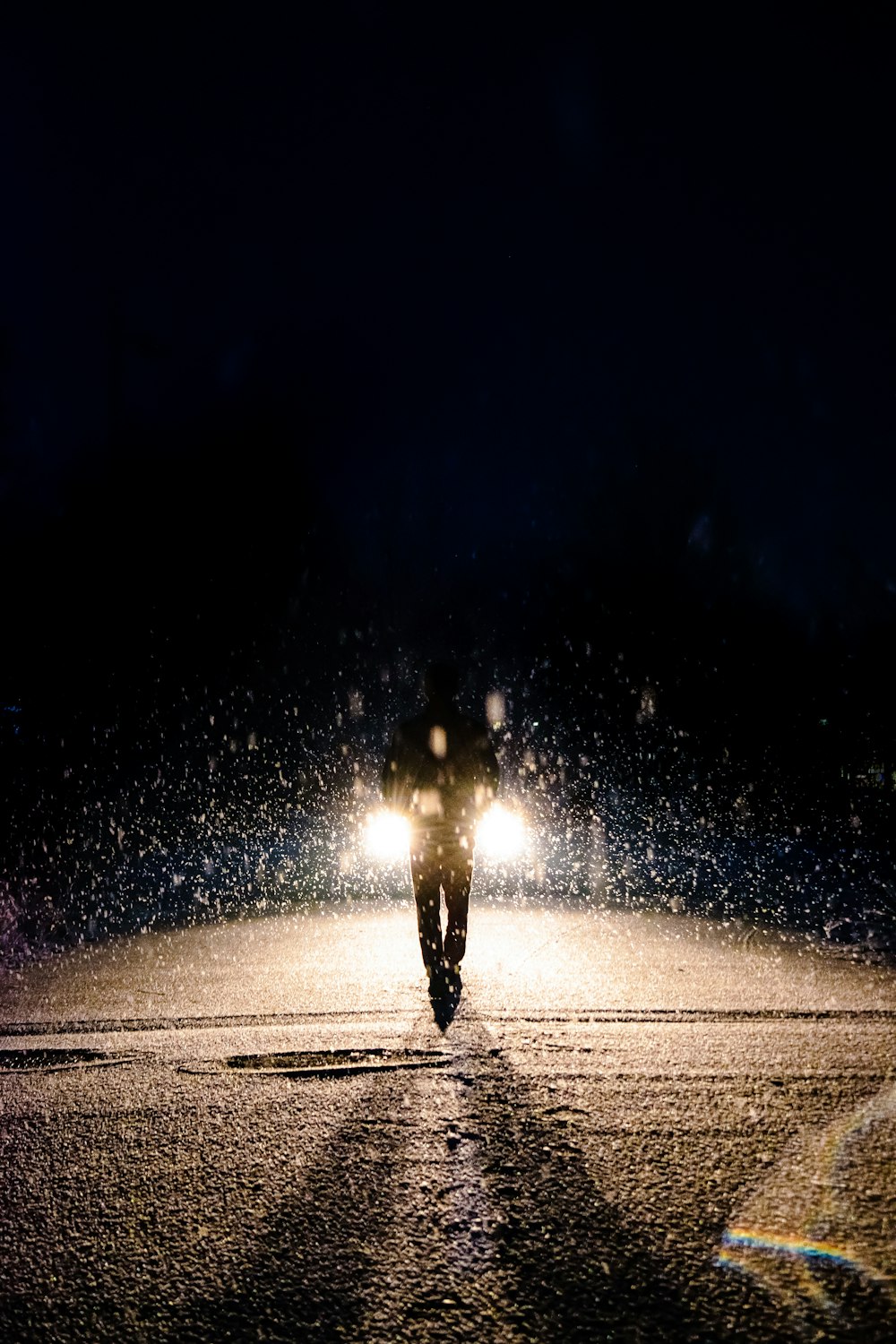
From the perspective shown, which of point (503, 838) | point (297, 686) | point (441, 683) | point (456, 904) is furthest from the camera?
point (297, 686)

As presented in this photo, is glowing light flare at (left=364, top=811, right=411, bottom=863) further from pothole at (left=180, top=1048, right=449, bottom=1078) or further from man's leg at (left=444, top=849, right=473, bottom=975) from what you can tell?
pothole at (left=180, top=1048, right=449, bottom=1078)

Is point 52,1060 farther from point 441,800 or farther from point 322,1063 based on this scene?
point 441,800


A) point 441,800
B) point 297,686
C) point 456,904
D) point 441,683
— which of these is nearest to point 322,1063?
point 456,904

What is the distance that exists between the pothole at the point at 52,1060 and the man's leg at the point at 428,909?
1690 mm

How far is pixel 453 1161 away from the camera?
114 inches

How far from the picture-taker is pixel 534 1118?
3213 millimetres

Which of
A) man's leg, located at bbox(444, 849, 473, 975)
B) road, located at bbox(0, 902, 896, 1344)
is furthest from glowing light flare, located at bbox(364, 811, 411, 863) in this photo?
road, located at bbox(0, 902, 896, 1344)

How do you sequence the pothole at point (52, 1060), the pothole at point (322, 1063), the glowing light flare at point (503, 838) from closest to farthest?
the pothole at point (322, 1063), the pothole at point (52, 1060), the glowing light flare at point (503, 838)

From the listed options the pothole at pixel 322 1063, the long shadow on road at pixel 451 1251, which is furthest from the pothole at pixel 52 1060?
the long shadow on road at pixel 451 1251

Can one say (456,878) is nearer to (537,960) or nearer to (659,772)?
(537,960)

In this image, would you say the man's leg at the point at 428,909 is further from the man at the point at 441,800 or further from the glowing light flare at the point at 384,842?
the glowing light flare at the point at 384,842

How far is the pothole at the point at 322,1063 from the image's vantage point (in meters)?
3.77

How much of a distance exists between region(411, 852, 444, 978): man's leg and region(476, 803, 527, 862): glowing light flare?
3.81m

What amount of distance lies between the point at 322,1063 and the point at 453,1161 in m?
1.13
